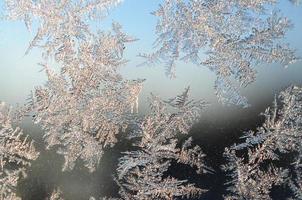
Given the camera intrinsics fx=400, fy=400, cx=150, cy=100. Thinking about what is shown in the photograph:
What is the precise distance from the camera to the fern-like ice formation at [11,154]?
111 centimetres

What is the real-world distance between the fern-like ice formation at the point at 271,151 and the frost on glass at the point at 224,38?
10 cm

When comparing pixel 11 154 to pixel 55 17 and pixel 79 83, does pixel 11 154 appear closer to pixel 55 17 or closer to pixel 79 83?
pixel 79 83

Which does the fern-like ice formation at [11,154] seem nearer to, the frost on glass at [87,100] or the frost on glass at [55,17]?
the frost on glass at [87,100]

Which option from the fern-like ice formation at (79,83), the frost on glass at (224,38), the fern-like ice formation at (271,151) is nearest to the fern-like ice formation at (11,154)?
the fern-like ice formation at (79,83)

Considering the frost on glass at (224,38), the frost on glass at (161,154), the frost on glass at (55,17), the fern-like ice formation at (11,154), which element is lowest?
the fern-like ice formation at (11,154)

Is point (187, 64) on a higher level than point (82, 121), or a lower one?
higher

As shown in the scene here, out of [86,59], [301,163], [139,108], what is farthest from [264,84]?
[86,59]

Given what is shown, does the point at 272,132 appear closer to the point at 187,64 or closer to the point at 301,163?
the point at 301,163

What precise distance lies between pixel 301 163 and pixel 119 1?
0.65 metres

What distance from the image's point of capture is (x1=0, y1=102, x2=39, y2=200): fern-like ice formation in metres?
1.11

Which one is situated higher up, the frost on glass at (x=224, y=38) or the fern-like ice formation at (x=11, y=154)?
the frost on glass at (x=224, y=38)

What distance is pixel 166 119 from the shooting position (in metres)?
1.10

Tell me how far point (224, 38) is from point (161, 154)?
1.17 feet

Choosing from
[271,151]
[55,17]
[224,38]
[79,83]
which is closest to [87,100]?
[79,83]
